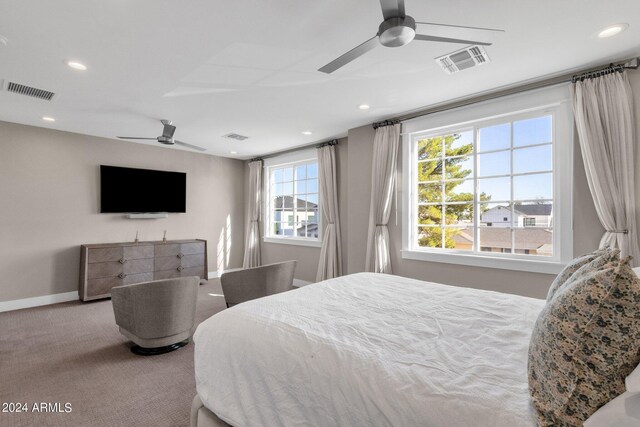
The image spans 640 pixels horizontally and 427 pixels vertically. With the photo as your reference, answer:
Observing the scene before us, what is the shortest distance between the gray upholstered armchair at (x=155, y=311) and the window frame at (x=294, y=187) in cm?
279

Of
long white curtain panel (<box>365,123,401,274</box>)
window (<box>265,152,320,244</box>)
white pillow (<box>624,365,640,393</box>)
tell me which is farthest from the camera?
window (<box>265,152,320,244</box>)

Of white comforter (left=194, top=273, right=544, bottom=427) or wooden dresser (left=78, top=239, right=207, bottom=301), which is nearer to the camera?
white comforter (left=194, top=273, right=544, bottom=427)

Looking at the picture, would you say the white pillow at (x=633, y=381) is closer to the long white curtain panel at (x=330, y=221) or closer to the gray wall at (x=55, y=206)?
the long white curtain panel at (x=330, y=221)

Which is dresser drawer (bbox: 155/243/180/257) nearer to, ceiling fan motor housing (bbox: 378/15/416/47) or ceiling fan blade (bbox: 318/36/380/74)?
ceiling fan blade (bbox: 318/36/380/74)

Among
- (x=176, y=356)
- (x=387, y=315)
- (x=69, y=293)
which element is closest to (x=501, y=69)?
(x=387, y=315)

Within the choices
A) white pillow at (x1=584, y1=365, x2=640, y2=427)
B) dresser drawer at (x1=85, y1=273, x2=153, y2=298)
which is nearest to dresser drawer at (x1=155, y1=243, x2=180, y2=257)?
dresser drawer at (x1=85, y1=273, x2=153, y2=298)

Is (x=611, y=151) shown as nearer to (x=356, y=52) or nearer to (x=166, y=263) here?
(x=356, y=52)

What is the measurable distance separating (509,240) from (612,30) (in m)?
1.93

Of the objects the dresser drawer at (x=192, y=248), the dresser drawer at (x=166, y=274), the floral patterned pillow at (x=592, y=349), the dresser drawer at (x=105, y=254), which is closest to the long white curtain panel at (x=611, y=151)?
A: the floral patterned pillow at (x=592, y=349)

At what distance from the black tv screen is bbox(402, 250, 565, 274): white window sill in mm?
4451

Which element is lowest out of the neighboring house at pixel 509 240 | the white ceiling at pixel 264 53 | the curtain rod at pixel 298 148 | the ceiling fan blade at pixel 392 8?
the neighboring house at pixel 509 240

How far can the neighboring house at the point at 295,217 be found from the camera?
5.70 meters

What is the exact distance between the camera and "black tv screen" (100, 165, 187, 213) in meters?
5.02

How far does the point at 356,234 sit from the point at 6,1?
3.93m
